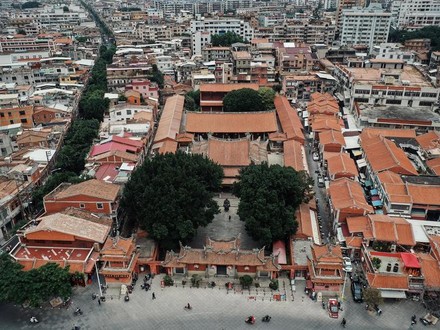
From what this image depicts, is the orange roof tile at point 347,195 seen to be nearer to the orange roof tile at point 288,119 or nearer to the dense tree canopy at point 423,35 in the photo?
the orange roof tile at point 288,119

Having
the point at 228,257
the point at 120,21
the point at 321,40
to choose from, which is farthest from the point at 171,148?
the point at 120,21

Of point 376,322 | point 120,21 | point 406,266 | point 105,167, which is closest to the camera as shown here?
point 376,322

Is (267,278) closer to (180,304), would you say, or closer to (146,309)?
(180,304)

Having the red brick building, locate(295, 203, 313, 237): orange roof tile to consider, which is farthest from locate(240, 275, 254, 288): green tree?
the red brick building

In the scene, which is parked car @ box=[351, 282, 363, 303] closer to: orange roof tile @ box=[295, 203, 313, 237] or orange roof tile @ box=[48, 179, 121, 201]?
orange roof tile @ box=[295, 203, 313, 237]

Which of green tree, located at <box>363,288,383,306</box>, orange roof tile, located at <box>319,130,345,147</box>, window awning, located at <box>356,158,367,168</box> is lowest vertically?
green tree, located at <box>363,288,383,306</box>
